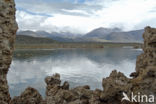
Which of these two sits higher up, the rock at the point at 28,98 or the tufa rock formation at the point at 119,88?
the tufa rock formation at the point at 119,88

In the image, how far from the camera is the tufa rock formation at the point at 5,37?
27.6 feet

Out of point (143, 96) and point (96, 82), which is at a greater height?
point (143, 96)

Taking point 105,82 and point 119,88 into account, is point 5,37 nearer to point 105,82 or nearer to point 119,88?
point 105,82

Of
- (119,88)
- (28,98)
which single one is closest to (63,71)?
(28,98)

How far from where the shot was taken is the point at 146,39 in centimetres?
941

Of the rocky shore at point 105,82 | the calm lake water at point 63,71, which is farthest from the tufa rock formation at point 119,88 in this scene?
the calm lake water at point 63,71

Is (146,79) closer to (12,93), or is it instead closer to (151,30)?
(151,30)

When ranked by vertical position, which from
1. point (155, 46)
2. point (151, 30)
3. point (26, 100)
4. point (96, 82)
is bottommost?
point (96, 82)

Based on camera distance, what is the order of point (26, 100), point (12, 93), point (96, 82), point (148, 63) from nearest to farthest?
1. point (148, 63)
2. point (26, 100)
3. point (12, 93)
4. point (96, 82)

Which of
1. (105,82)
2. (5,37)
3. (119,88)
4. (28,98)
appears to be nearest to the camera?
(5,37)

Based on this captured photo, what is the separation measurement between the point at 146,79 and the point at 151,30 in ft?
8.76

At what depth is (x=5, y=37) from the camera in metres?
8.50

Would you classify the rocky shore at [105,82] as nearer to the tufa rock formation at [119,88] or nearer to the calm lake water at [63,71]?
the tufa rock formation at [119,88]

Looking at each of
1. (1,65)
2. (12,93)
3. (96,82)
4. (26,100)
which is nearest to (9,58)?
(1,65)
